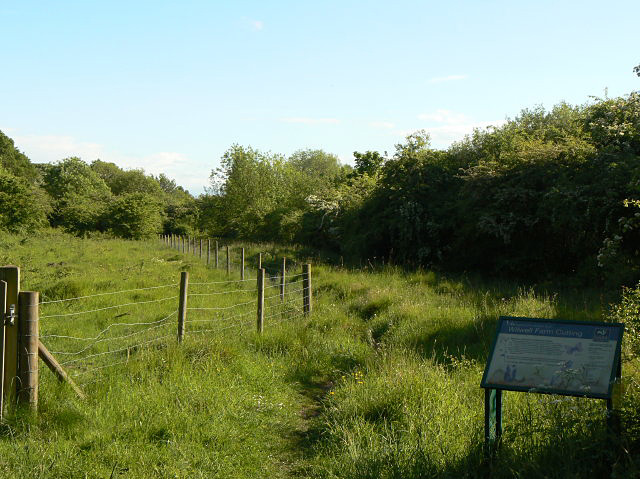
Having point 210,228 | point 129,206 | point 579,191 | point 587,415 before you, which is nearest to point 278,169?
point 210,228

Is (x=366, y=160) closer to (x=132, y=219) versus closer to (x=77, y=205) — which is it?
(x=132, y=219)

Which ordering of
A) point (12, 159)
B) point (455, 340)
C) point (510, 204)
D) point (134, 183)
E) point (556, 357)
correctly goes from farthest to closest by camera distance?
point (134, 183) → point (12, 159) → point (510, 204) → point (455, 340) → point (556, 357)

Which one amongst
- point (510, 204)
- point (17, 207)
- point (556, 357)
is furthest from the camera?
point (17, 207)

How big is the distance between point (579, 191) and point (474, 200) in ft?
12.7

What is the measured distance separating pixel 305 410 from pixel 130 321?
20.5 ft

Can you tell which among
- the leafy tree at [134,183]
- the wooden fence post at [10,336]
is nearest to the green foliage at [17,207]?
the leafy tree at [134,183]

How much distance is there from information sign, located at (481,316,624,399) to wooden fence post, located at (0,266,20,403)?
4.72 metres

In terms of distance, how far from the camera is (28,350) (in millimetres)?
5793

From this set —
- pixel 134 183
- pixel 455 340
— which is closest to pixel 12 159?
pixel 134 183

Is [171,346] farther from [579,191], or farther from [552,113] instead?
[552,113]

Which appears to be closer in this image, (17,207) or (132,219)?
(17,207)

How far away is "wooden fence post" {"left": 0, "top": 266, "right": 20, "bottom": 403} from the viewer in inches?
225

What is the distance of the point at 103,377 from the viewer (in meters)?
6.85

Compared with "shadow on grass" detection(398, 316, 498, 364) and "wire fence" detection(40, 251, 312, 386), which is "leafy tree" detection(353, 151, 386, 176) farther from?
"shadow on grass" detection(398, 316, 498, 364)
